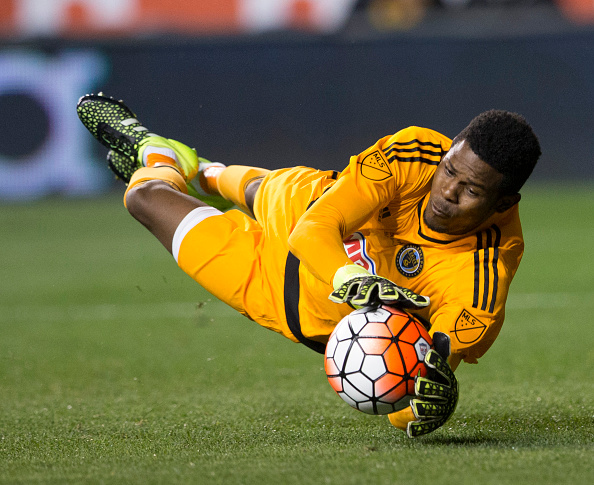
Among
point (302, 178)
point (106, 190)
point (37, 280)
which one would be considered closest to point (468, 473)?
point (302, 178)

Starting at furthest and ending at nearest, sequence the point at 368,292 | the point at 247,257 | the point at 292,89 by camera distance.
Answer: the point at 292,89, the point at 247,257, the point at 368,292

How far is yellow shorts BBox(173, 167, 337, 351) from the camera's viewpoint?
3.77 m

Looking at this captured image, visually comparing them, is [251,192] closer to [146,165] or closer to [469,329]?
[146,165]

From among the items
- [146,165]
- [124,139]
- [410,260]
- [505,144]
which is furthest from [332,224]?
[124,139]

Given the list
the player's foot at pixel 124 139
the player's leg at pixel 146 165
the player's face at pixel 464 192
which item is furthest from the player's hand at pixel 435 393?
the player's foot at pixel 124 139

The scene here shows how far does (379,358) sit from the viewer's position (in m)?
3.02

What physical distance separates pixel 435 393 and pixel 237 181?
2.01 m

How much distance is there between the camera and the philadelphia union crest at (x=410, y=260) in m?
3.49

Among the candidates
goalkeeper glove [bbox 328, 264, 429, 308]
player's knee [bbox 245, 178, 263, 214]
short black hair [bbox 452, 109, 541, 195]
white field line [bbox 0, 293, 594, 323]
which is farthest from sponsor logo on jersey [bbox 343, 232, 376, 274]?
white field line [bbox 0, 293, 594, 323]

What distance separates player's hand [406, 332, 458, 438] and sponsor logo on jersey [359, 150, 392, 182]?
74 cm

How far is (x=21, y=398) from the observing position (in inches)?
181

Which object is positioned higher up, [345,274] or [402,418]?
[345,274]

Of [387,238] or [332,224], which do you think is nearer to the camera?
[332,224]

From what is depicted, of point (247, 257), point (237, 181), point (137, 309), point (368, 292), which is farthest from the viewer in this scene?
point (137, 309)
